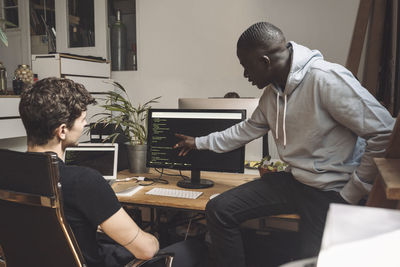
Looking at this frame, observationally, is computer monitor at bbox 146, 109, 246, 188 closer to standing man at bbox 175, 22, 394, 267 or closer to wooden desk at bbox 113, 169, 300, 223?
wooden desk at bbox 113, 169, 300, 223

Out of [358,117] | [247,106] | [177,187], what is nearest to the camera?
[358,117]

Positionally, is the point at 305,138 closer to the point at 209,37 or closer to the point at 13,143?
the point at 209,37

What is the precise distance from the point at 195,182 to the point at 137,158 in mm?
441

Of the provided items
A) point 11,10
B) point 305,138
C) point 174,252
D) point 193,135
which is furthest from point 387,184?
point 11,10

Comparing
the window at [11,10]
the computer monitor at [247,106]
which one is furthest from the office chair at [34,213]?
the window at [11,10]

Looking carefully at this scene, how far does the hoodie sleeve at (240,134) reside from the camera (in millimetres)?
1824

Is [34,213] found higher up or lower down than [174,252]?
higher up

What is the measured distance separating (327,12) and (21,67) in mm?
3256

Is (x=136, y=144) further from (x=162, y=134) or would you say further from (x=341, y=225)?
(x=341, y=225)

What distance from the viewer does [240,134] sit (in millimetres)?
1831

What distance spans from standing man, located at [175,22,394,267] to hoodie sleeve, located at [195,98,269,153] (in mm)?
92

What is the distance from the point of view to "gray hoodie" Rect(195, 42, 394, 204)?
1.29 metres

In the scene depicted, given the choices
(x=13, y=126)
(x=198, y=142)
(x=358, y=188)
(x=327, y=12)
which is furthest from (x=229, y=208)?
(x=327, y=12)

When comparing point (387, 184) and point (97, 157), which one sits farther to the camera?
point (97, 157)
